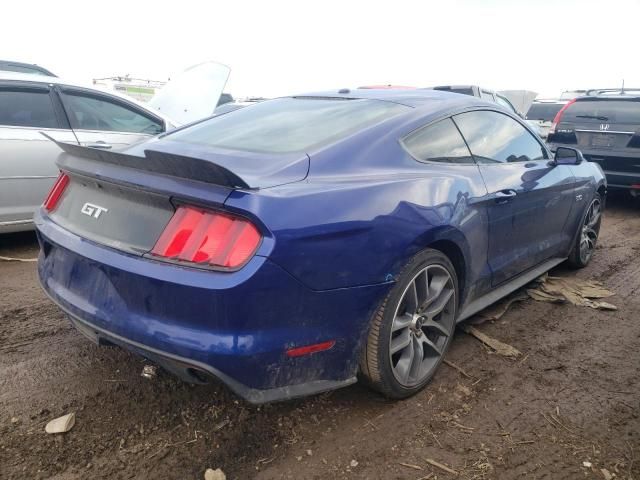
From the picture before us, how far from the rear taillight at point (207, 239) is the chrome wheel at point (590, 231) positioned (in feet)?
11.8

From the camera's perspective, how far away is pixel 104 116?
17.4 ft

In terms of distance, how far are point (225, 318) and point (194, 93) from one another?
20.1 feet

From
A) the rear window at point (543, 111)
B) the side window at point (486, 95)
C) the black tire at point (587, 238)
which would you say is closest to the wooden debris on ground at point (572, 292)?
the black tire at point (587, 238)

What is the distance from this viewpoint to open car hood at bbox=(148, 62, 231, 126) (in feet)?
23.9

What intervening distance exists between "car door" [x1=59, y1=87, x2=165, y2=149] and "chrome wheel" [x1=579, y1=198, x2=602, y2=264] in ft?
13.4

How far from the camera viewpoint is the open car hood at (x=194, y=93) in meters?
7.28

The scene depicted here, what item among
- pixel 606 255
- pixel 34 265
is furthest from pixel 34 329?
pixel 606 255

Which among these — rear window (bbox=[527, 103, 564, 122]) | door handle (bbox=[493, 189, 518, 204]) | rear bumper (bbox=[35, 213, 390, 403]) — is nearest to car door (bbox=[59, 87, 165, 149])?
rear bumper (bbox=[35, 213, 390, 403])

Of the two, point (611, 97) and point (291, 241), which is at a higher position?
point (611, 97)

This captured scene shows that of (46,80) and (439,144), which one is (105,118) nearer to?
(46,80)

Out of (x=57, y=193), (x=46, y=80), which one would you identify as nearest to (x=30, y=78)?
(x=46, y=80)

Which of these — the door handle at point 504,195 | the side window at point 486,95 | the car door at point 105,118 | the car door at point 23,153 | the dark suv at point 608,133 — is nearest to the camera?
→ the door handle at point 504,195

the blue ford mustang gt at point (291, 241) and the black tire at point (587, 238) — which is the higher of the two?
the blue ford mustang gt at point (291, 241)

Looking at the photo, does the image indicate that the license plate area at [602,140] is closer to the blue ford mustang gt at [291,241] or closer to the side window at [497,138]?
the side window at [497,138]
